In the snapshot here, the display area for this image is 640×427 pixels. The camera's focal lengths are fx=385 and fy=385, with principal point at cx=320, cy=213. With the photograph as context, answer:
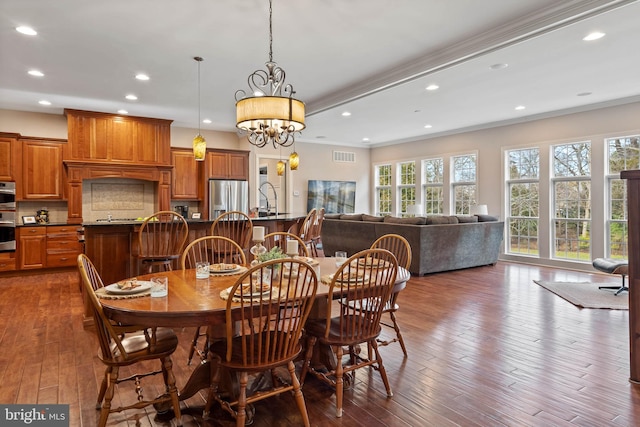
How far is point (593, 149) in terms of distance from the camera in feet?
21.1

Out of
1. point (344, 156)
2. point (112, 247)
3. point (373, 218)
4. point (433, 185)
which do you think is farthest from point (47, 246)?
point (433, 185)

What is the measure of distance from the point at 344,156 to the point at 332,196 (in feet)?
3.93

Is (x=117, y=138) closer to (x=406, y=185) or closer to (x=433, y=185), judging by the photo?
(x=406, y=185)

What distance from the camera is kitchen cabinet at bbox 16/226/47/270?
6.27m

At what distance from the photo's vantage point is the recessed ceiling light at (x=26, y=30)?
3.53m

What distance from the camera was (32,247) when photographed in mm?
6344

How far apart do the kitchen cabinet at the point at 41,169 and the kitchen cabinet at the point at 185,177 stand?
1.86 meters

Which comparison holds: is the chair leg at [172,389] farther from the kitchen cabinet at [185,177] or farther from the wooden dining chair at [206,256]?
the kitchen cabinet at [185,177]

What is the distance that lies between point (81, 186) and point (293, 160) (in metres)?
3.67

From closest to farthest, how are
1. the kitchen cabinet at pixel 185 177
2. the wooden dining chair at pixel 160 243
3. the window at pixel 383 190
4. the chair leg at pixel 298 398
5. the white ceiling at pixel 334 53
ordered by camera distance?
the chair leg at pixel 298 398 < the white ceiling at pixel 334 53 < the wooden dining chair at pixel 160 243 < the kitchen cabinet at pixel 185 177 < the window at pixel 383 190

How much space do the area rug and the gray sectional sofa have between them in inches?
49.2

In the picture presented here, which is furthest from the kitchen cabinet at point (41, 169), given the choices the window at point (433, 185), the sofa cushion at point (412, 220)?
the window at point (433, 185)

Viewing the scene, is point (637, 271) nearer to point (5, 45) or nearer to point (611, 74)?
point (611, 74)

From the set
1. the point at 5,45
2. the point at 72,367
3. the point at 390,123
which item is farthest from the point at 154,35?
the point at 390,123
